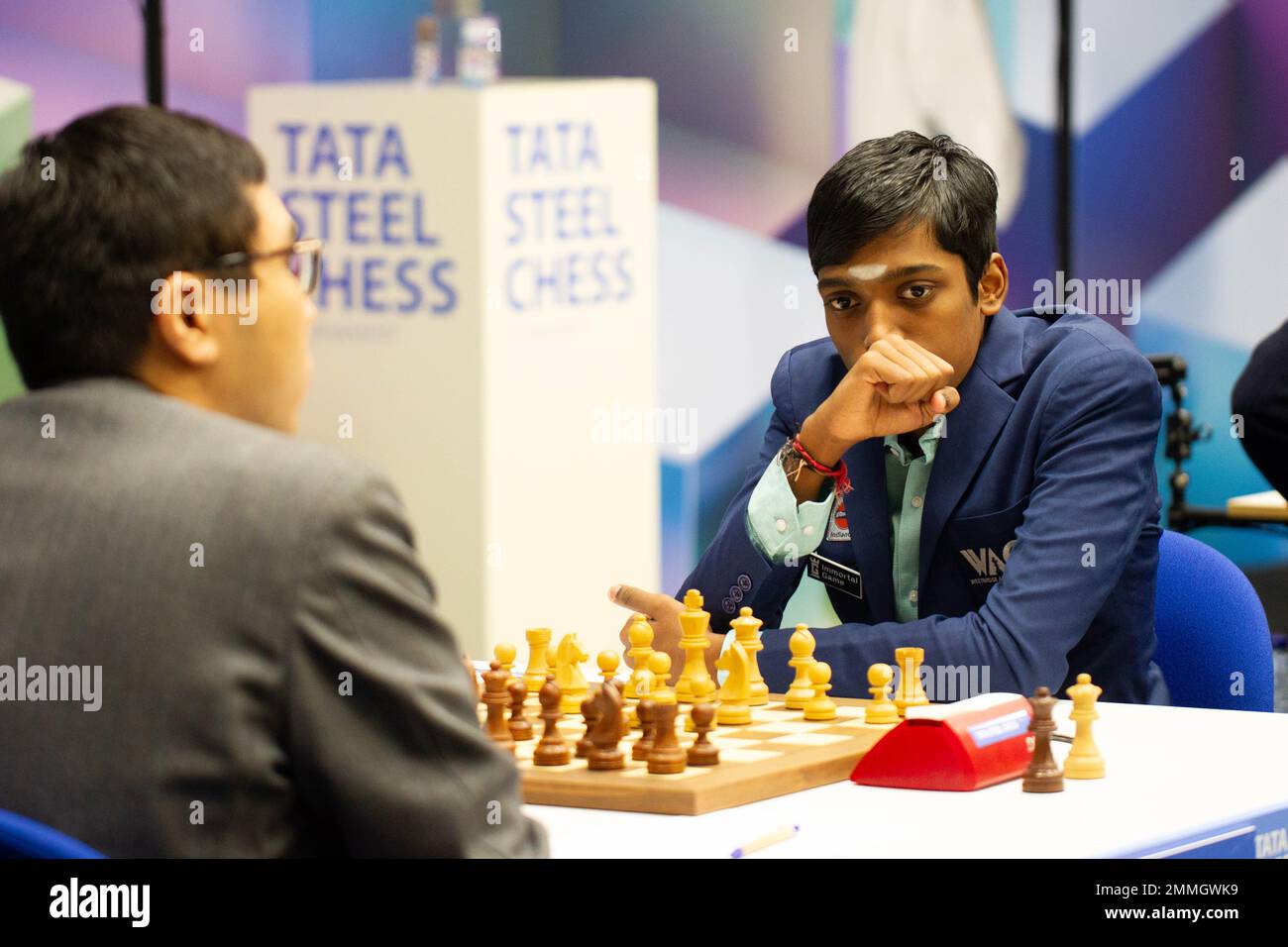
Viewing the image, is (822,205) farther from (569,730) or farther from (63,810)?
(63,810)

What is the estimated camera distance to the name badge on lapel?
9.39ft

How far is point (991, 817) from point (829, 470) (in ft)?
3.49

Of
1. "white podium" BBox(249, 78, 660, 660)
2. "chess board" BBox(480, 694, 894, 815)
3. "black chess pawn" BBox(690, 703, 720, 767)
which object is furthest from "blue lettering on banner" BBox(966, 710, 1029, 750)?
"white podium" BBox(249, 78, 660, 660)

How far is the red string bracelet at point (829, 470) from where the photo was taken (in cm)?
283

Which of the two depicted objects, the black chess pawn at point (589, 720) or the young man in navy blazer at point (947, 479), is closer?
the black chess pawn at point (589, 720)

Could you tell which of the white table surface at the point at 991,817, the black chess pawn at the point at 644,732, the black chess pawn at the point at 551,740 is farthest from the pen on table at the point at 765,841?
the black chess pawn at the point at 551,740

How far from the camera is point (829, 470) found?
9.29 ft

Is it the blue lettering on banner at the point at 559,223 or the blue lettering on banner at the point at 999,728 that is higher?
the blue lettering on banner at the point at 559,223

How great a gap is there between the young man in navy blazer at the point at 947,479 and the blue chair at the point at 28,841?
1412 mm

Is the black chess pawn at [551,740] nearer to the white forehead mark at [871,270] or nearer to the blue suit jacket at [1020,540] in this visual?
the blue suit jacket at [1020,540]

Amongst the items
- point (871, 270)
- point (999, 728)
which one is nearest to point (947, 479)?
point (871, 270)

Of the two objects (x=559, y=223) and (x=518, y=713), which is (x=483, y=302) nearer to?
(x=559, y=223)

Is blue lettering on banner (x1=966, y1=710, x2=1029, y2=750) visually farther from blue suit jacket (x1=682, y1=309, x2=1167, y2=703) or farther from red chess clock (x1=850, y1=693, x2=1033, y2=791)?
blue suit jacket (x1=682, y1=309, x2=1167, y2=703)

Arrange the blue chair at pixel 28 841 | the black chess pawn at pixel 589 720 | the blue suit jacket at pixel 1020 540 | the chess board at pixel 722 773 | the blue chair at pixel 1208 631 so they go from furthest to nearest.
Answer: the blue chair at pixel 1208 631, the blue suit jacket at pixel 1020 540, the black chess pawn at pixel 589 720, the chess board at pixel 722 773, the blue chair at pixel 28 841
